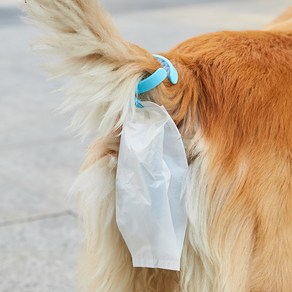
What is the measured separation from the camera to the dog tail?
2.00 metres

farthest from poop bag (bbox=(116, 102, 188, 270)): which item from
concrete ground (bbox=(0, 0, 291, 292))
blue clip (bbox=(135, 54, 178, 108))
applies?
concrete ground (bbox=(0, 0, 291, 292))

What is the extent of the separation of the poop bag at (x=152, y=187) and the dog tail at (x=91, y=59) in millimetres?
85

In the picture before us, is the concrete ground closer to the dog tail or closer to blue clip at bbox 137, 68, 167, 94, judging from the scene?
the dog tail

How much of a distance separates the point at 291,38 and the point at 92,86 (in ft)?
2.77

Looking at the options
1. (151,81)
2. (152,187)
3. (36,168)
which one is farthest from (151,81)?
(36,168)

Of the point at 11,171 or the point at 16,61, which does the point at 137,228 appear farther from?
the point at 16,61

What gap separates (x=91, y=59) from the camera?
81.7 inches

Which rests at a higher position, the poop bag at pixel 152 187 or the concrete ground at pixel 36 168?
the poop bag at pixel 152 187

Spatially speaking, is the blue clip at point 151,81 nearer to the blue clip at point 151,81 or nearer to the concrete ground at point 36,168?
the blue clip at point 151,81

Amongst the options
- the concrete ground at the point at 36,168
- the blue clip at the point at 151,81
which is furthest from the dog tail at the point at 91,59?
the concrete ground at the point at 36,168

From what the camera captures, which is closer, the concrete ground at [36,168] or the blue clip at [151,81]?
the blue clip at [151,81]

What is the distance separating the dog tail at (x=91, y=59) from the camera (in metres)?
2.00

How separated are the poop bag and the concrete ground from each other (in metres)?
0.37

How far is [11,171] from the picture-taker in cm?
539
